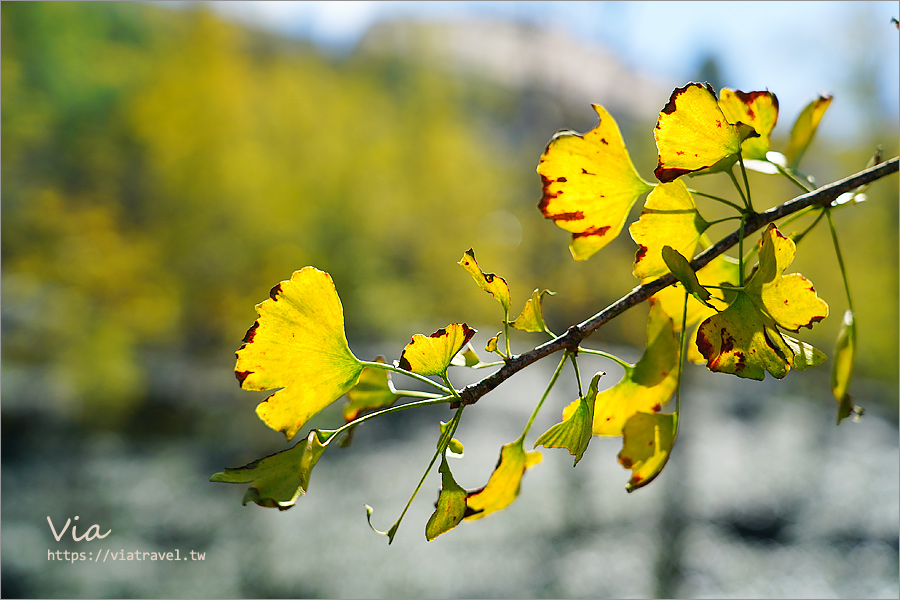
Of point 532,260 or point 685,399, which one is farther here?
point 532,260

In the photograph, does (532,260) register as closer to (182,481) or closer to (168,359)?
(182,481)

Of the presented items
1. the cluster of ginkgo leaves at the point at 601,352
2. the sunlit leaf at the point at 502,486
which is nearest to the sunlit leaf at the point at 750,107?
the cluster of ginkgo leaves at the point at 601,352

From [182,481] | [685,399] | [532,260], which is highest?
[532,260]

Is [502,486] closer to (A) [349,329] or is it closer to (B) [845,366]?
(B) [845,366]

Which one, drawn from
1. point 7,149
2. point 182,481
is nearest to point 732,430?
point 182,481

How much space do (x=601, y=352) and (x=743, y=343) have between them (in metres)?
0.03

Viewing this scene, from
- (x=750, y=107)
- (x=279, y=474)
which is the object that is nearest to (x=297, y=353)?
(x=279, y=474)

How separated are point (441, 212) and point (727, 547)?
8.73 feet

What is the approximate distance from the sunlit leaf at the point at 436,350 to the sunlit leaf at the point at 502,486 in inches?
1.0

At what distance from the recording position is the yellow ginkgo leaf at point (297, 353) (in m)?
0.12

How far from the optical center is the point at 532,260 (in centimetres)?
334

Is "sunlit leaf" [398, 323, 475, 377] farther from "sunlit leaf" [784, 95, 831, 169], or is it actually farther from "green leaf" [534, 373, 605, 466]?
"sunlit leaf" [784, 95, 831, 169]

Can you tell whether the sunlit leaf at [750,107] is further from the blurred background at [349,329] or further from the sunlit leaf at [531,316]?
the blurred background at [349,329]

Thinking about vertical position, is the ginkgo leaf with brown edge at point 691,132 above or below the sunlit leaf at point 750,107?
below
